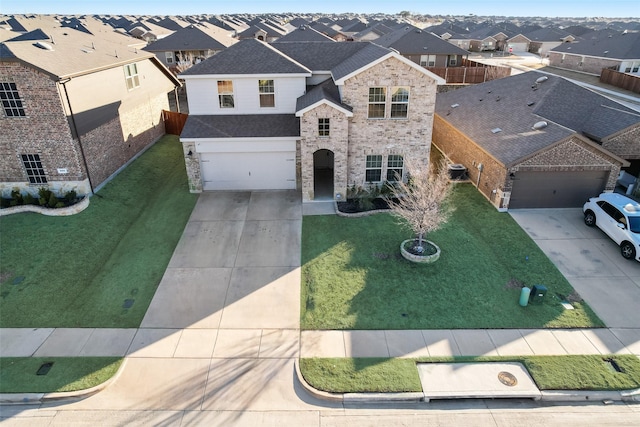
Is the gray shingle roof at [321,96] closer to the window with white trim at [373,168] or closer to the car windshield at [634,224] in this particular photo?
the window with white trim at [373,168]

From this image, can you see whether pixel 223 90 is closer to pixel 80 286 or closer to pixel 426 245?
pixel 80 286

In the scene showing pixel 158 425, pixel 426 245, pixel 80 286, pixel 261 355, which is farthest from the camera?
pixel 426 245

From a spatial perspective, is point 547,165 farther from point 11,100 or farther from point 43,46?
point 43,46

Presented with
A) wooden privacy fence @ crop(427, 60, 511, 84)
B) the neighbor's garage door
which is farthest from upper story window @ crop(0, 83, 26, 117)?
wooden privacy fence @ crop(427, 60, 511, 84)

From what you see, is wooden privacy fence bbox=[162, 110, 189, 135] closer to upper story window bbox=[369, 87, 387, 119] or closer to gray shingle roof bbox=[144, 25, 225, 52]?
upper story window bbox=[369, 87, 387, 119]

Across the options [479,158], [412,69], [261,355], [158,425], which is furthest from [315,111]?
[158,425]

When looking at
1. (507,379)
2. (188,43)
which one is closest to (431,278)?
(507,379)
